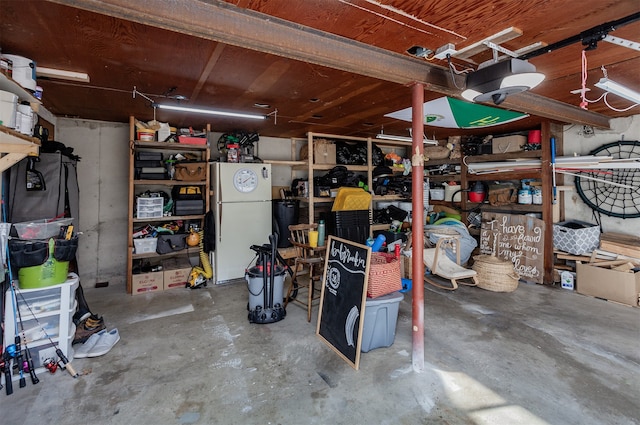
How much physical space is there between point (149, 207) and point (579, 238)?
20.1 feet

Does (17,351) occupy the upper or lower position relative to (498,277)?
lower

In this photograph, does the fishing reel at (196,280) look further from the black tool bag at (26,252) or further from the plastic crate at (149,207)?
the black tool bag at (26,252)

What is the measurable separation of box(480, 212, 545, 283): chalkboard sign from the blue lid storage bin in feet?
10.5

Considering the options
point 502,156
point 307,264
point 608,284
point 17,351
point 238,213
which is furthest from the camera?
point 502,156

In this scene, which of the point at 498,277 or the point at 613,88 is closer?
the point at 613,88

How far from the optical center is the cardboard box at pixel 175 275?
452 centimetres

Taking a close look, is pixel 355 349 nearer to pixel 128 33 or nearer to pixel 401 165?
pixel 128 33

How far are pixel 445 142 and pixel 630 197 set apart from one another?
9.42 ft

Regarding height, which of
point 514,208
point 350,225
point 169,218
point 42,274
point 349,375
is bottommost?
point 349,375

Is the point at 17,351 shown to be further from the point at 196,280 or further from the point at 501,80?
the point at 501,80

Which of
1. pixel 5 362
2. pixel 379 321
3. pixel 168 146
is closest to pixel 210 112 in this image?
pixel 168 146

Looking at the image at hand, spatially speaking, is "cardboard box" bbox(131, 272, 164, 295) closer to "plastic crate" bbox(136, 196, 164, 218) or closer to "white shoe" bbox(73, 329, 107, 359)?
"plastic crate" bbox(136, 196, 164, 218)

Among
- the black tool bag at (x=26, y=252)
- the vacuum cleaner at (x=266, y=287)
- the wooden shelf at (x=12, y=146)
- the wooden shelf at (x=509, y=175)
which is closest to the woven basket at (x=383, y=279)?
the vacuum cleaner at (x=266, y=287)

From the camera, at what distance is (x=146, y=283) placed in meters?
4.37
